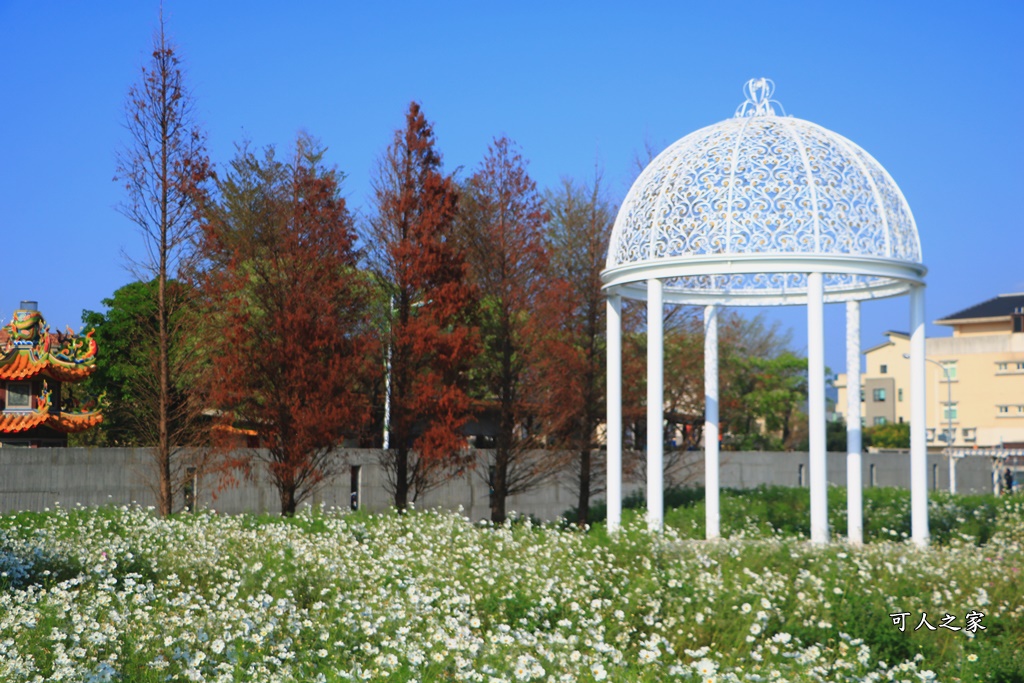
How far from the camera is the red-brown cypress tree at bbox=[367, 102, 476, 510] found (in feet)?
51.8

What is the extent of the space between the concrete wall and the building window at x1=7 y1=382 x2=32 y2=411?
15.8ft

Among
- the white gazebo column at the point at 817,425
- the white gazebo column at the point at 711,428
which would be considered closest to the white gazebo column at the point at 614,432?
the white gazebo column at the point at 711,428

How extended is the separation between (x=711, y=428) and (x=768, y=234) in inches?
141

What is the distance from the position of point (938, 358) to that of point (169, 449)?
175 ft

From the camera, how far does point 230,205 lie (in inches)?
1395

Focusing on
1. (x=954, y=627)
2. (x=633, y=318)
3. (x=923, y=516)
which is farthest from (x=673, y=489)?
(x=954, y=627)

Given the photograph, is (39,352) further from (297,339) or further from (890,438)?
(890,438)

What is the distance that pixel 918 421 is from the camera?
12906mm

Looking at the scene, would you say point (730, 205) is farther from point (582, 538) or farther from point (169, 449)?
point (169, 449)

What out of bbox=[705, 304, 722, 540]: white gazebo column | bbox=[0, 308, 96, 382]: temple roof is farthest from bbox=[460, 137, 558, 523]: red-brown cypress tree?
bbox=[0, 308, 96, 382]: temple roof

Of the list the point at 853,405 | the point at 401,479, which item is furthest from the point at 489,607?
the point at 401,479

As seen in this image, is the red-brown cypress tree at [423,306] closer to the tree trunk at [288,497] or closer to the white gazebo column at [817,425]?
the tree trunk at [288,497]

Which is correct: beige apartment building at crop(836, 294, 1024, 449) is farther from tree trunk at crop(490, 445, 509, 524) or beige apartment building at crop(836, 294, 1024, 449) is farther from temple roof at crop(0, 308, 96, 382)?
temple roof at crop(0, 308, 96, 382)

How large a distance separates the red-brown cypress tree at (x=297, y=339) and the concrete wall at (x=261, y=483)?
1690 mm
